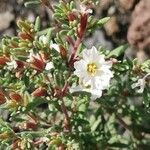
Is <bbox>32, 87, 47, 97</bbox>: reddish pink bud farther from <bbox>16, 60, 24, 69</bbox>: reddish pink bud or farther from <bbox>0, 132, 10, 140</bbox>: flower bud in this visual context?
<bbox>0, 132, 10, 140</bbox>: flower bud

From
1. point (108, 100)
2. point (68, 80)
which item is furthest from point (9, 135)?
point (108, 100)

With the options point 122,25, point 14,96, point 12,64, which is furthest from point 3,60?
point 122,25

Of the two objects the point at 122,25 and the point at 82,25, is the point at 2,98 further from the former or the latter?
the point at 122,25

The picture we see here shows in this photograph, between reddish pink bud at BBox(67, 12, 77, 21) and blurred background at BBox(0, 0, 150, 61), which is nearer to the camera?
reddish pink bud at BBox(67, 12, 77, 21)

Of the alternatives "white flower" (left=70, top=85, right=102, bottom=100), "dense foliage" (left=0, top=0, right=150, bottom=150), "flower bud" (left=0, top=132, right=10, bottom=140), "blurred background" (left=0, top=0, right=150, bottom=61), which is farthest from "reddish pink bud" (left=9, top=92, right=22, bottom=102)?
"blurred background" (left=0, top=0, right=150, bottom=61)

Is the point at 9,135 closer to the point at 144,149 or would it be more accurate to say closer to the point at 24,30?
the point at 24,30
